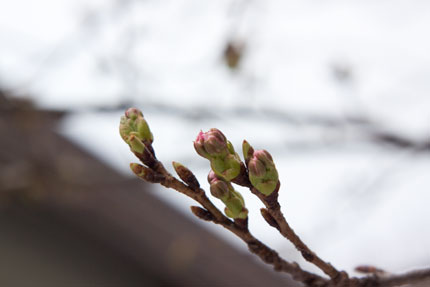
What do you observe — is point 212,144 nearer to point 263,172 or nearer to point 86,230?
point 263,172

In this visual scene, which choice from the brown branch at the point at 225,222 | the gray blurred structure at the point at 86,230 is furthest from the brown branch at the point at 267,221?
the gray blurred structure at the point at 86,230

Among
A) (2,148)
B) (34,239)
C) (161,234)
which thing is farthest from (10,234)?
(161,234)

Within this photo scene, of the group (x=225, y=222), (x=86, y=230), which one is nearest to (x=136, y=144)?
(x=225, y=222)

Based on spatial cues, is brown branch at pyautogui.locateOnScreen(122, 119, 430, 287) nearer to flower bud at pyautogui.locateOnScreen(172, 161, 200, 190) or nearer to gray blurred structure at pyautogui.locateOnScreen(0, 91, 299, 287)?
flower bud at pyautogui.locateOnScreen(172, 161, 200, 190)

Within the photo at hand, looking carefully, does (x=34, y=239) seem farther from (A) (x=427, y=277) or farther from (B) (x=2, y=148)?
(A) (x=427, y=277)

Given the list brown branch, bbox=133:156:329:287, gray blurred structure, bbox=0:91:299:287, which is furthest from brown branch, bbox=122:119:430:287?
gray blurred structure, bbox=0:91:299:287

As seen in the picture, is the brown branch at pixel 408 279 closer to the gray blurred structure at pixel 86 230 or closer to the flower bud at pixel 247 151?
the flower bud at pixel 247 151

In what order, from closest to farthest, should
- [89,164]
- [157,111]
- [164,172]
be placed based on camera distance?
1. [164,172]
2. [157,111]
3. [89,164]
